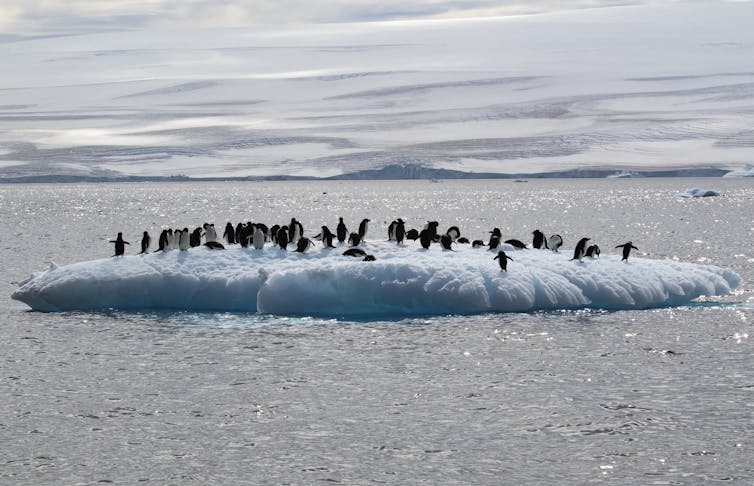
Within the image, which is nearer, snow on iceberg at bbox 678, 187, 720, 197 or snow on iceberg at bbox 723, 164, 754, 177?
snow on iceberg at bbox 678, 187, 720, 197

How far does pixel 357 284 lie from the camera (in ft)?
71.2

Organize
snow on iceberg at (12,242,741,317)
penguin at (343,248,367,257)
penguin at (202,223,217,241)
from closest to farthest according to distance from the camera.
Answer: snow on iceberg at (12,242,741,317), penguin at (343,248,367,257), penguin at (202,223,217,241)

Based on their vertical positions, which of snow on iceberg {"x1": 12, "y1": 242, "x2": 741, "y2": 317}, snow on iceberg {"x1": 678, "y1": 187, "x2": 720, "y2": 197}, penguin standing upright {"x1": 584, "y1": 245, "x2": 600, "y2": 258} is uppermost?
snow on iceberg {"x1": 678, "y1": 187, "x2": 720, "y2": 197}

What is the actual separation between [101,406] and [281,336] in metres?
5.34

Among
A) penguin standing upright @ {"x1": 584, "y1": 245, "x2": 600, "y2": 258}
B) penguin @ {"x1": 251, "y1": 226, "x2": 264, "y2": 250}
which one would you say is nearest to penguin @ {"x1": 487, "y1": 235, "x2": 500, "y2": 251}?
penguin standing upright @ {"x1": 584, "y1": 245, "x2": 600, "y2": 258}

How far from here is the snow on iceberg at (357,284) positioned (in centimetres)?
2180

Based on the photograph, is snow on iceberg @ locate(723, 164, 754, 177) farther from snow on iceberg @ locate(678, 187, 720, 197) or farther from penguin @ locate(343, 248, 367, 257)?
penguin @ locate(343, 248, 367, 257)

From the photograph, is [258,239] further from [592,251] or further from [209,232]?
[592,251]

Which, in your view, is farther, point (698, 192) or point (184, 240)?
point (698, 192)

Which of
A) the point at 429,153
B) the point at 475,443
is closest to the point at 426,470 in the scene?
the point at 475,443

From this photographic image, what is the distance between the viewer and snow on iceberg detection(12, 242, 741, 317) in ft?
71.5

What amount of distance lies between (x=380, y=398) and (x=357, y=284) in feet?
21.6

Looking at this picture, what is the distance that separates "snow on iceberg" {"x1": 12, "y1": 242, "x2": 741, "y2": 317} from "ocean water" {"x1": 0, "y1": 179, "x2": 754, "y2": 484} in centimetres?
48

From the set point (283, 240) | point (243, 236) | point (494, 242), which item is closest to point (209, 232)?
point (243, 236)
